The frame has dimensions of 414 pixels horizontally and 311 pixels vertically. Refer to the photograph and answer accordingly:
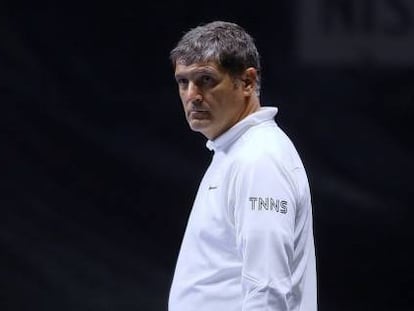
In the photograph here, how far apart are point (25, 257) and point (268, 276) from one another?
76.5 inches

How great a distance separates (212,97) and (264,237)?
1.51ft

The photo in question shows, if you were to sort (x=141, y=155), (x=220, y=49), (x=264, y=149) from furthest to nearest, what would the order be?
(x=141, y=155)
(x=220, y=49)
(x=264, y=149)

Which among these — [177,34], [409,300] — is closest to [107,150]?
[177,34]

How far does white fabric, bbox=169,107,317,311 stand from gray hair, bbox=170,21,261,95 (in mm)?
138

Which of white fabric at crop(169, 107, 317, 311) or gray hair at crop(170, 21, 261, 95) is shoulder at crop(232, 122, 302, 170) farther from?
gray hair at crop(170, 21, 261, 95)

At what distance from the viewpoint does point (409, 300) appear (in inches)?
175

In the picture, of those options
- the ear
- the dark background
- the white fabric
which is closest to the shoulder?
the white fabric

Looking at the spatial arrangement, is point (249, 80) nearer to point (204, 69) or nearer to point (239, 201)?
point (204, 69)

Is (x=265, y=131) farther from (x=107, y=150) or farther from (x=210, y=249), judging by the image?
(x=107, y=150)

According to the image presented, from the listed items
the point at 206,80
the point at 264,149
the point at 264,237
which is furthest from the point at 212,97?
the point at 264,237

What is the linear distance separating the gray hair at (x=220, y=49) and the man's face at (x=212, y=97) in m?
0.02

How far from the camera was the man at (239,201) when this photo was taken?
2.73m

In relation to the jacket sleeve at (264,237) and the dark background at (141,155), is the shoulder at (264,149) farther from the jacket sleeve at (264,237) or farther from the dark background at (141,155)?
the dark background at (141,155)

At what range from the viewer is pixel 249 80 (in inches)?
119
